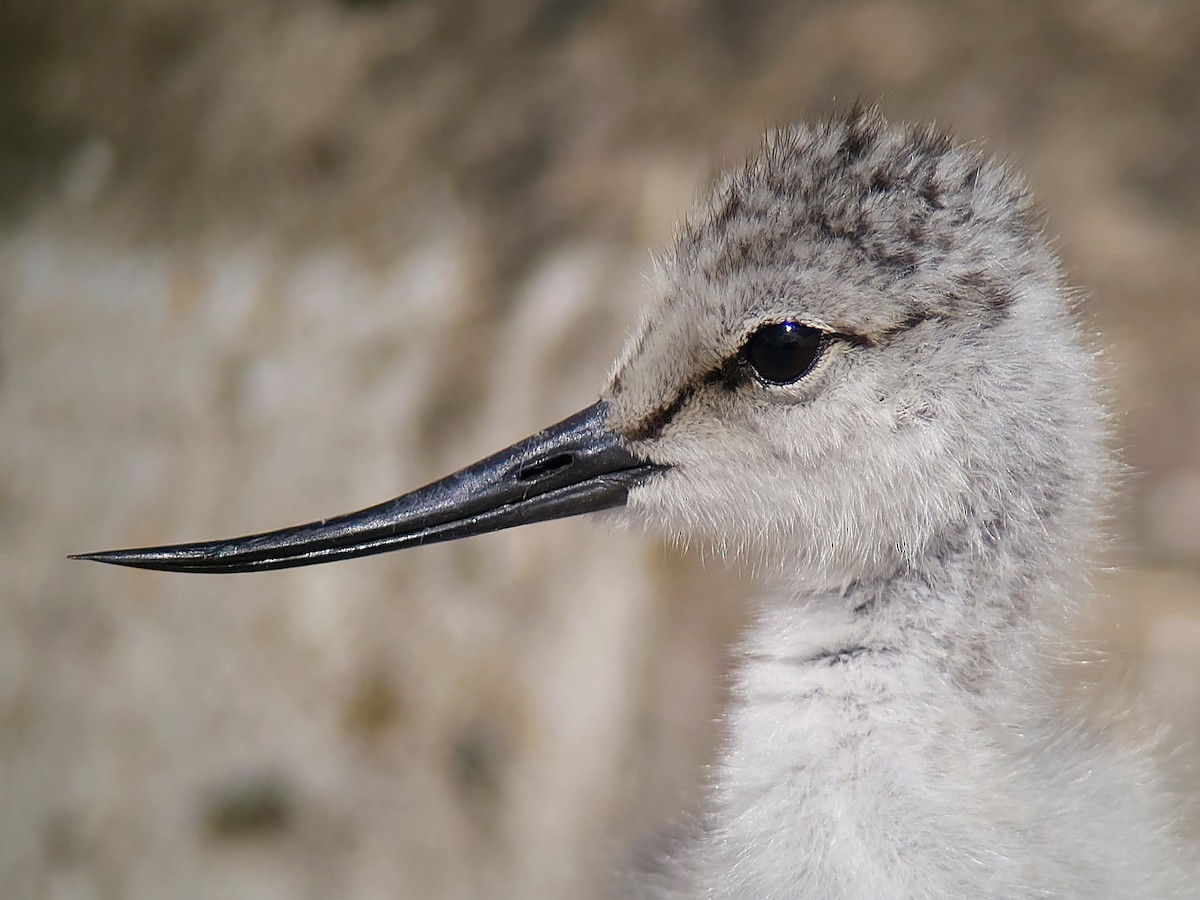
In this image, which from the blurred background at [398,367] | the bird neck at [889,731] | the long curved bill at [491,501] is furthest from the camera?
the blurred background at [398,367]

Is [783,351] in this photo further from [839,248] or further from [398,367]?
[398,367]

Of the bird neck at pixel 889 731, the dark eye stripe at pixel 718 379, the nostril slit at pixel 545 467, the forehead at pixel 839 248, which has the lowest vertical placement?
the bird neck at pixel 889 731

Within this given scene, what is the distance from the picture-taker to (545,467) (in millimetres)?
1307

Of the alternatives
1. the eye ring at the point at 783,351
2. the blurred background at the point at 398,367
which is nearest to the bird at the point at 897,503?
the eye ring at the point at 783,351

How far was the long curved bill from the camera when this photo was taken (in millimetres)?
1298

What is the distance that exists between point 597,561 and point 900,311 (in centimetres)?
106

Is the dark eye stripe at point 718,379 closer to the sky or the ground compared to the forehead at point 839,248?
closer to the ground

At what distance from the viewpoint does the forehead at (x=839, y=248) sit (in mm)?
1159

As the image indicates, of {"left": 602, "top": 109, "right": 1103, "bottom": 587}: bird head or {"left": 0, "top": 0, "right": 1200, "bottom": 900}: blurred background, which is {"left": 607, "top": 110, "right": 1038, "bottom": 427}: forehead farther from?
{"left": 0, "top": 0, "right": 1200, "bottom": 900}: blurred background

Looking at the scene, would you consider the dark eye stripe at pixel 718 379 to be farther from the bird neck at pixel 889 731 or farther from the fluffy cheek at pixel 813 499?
the bird neck at pixel 889 731

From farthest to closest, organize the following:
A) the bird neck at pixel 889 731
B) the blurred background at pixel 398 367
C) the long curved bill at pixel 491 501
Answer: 1. the blurred background at pixel 398 367
2. the long curved bill at pixel 491 501
3. the bird neck at pixel 889 731

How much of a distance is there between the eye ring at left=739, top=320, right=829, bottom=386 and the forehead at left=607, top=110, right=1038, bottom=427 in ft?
0.04

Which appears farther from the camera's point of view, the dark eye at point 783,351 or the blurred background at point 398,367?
the blurred background at point 398,367

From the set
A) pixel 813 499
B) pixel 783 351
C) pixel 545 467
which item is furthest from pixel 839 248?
pixel 545 467
